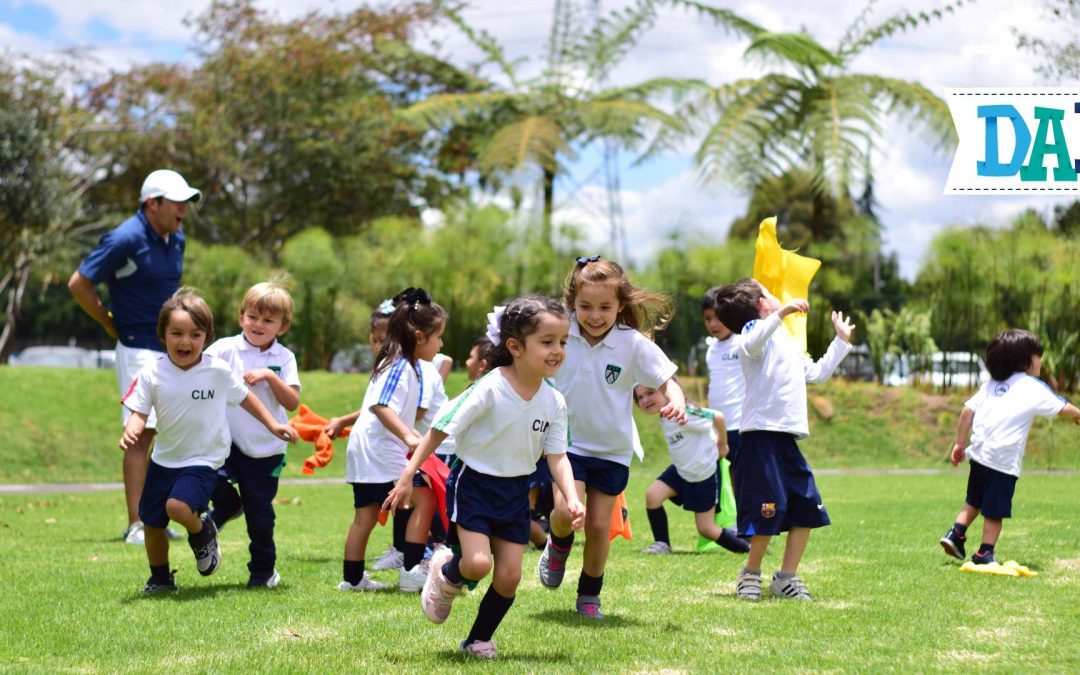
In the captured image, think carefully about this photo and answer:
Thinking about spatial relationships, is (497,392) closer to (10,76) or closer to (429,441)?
(429,441)

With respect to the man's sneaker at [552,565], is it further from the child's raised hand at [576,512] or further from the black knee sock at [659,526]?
the black knee sock at [659,526]

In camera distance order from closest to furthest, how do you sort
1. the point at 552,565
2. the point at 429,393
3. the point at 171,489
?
the point at 552,565
the point at 171,489
the point at 429,393

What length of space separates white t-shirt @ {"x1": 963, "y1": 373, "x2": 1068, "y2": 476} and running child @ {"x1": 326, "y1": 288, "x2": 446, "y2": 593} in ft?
10.7

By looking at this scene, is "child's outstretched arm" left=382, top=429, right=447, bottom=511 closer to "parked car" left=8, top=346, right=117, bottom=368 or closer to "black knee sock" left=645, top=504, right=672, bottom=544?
"black knee sock" left=645, top=504, right=672, bottom=544

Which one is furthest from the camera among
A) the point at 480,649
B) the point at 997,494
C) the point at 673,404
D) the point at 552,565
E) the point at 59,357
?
the point at 59,357

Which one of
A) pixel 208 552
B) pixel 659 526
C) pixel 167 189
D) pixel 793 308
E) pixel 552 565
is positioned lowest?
pixel 659 526

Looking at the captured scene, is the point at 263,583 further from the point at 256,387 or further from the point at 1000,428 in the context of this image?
the point at 1000,428

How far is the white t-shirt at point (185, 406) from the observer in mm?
6230

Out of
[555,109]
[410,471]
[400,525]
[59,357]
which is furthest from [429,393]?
[59,357]

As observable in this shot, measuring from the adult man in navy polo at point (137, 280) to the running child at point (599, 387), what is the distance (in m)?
3.73

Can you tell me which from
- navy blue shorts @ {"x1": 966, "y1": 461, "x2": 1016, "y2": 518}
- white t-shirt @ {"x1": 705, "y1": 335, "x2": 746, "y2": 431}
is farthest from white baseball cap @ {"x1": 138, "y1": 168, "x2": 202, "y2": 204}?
navy blue shorts @ {"x1": 966, "y1": 461, "x2": 1016, "y2": 518}

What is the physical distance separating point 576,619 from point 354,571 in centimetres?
140

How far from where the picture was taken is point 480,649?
4730 mm

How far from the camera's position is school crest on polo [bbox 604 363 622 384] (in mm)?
5691
